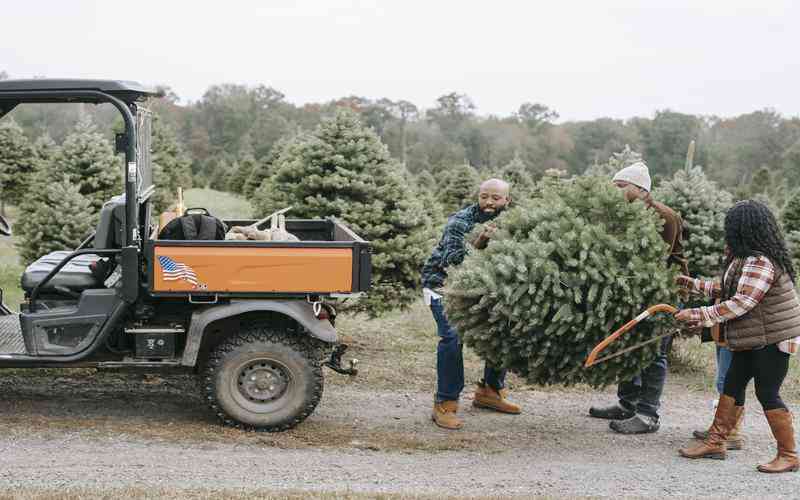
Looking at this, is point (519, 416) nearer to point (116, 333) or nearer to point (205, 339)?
point (205, 339)

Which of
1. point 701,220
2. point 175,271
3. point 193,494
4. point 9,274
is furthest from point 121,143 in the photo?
point 9,274

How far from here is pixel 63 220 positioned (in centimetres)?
1209

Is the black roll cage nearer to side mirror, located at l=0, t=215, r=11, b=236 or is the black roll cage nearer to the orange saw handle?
side mirror, located at l=0, t=215, r=11, b=236

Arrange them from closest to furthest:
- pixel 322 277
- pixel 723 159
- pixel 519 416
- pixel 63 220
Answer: pixel 322 277, pixel 519 416, pixel 63 220, pixel 723 159

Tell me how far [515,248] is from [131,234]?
2722 millimetres

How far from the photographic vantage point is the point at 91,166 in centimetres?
1389

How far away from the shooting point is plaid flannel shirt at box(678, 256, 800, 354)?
5.58 meters

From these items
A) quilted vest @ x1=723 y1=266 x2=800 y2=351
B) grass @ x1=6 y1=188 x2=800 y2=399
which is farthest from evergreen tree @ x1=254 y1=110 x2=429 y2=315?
quilted vest @ x1=723 y1=266 x2=800 y2=351

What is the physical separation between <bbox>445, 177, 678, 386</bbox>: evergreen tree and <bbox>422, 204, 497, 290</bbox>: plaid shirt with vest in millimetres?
676

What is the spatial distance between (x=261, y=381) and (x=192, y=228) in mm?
1241

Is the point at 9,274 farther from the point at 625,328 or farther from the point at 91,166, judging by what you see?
the point at 625,328

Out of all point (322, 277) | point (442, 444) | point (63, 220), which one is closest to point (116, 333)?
point (322, 277)

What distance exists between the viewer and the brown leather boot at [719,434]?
6.03 metres

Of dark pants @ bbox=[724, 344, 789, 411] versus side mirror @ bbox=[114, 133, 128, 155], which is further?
side mirror @ bbox=[114, 133, 128, 155]
